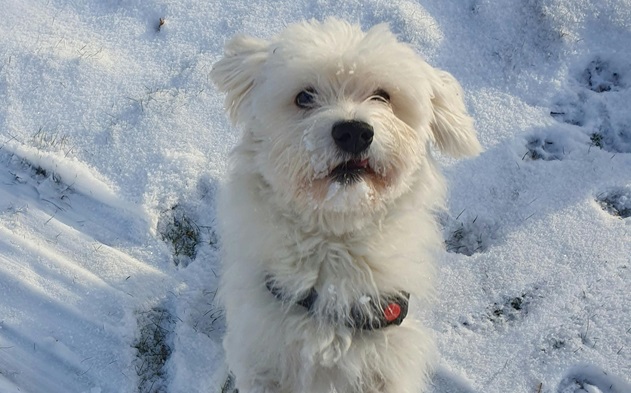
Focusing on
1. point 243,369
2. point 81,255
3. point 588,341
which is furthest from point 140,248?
point 588,341

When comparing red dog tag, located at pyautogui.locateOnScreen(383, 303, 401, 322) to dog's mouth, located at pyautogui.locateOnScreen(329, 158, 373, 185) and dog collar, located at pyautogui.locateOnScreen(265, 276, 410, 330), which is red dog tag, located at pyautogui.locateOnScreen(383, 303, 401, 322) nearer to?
dog collar, located at pyautogui.locateOnScreen(265, 276, 410, 330)

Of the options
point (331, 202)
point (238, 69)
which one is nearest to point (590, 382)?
point (331, 202)

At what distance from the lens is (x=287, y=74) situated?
2822 mm

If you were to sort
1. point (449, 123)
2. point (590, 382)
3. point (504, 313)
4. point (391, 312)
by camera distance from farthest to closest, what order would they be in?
1. point (504, 313)
2. point (590, 382)
3. point (449, 123)
4. point (391, 312)

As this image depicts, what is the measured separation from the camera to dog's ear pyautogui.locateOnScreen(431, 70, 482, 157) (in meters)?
3.18

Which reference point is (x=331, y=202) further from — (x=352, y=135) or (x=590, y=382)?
(x=590, y=382)

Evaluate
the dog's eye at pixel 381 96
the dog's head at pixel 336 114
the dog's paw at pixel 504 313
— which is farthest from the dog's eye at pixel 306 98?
the dog's paw at pixel 504 313

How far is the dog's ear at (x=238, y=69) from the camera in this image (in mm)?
3078

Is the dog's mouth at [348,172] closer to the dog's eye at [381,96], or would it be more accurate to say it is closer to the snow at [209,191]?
the dog's eye at [381,96]

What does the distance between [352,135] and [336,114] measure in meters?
0.14

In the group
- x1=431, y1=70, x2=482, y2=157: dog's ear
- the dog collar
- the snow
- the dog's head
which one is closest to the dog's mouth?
the dog's head

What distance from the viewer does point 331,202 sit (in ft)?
8.72

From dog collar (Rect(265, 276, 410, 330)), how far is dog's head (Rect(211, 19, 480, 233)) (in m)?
0.41

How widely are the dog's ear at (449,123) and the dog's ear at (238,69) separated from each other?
0.90 metres
